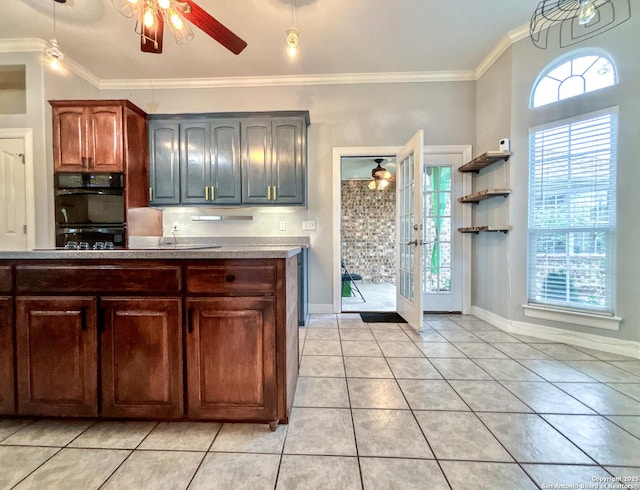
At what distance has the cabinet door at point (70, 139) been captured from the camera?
2895mm

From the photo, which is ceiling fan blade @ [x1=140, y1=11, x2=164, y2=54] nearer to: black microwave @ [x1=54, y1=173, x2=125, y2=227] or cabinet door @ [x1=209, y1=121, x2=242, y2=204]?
cabinet door @ [x1=209, y1=121, x2=242, y2=204]

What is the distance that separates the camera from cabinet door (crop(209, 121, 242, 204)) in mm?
3145

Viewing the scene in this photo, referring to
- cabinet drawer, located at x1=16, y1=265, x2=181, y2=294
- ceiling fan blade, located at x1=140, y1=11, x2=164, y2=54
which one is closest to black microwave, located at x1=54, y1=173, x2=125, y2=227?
ceiling fan blade, located at x1=140, y1=11, x2=164, y2=54

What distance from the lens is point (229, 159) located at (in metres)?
3.15

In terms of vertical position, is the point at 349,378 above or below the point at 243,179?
below

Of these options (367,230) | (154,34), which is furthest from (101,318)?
(367,230)

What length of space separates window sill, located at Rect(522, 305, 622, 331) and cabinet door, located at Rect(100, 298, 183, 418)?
10.3 ft

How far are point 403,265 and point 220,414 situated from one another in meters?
2.58

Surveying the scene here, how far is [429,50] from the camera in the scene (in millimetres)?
2957

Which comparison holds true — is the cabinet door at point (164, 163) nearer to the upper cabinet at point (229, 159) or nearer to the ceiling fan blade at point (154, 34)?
the upper cabinet at point (229, 159)

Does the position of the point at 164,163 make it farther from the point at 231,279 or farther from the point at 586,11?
the point at 586,11

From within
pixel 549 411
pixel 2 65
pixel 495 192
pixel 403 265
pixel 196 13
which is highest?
pixel 2 65

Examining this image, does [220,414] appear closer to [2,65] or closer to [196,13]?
[196,13]

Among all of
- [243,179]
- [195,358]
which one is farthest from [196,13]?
[195,358]
